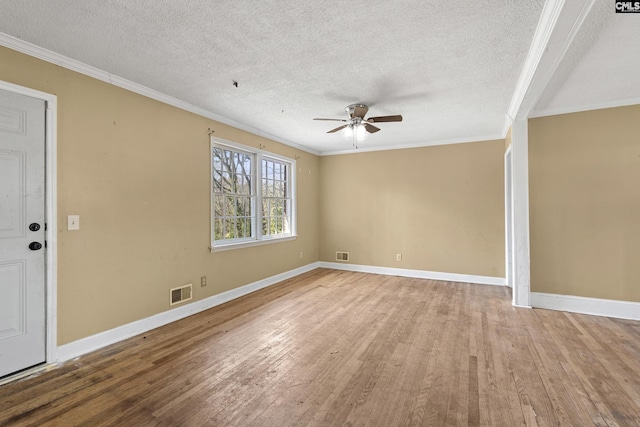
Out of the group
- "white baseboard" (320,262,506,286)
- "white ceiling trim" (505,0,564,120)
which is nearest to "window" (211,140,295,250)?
"white baseboard" (320,262,506,286)

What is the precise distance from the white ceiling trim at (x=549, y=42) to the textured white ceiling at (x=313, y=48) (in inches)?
2.7

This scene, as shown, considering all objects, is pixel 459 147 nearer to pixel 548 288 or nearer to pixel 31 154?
pixel 548 288

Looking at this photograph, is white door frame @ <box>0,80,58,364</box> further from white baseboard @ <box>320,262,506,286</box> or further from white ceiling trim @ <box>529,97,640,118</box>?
white ceiling trim @ <box>529,97,640,118</box>

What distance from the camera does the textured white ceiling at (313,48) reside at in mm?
1863

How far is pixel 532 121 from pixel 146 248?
5.06m

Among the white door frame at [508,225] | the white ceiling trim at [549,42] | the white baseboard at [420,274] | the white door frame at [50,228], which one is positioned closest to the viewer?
the white ceiling trim at [549,42]

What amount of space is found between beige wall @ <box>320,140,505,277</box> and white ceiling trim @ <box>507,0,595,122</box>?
2153 mm

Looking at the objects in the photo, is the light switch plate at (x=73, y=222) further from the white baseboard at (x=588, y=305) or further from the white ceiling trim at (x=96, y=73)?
the white baseboard at (x=588, y=305)

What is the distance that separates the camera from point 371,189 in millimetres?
5941

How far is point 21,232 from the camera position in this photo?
224 centimetres

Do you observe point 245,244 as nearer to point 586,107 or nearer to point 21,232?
point 21,232


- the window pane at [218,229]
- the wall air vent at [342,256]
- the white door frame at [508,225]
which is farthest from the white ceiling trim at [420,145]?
the window pane at [218,229]

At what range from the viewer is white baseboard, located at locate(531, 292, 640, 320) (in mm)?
3389

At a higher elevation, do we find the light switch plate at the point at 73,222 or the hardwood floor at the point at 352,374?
the light switch plate at the point at 73,222
